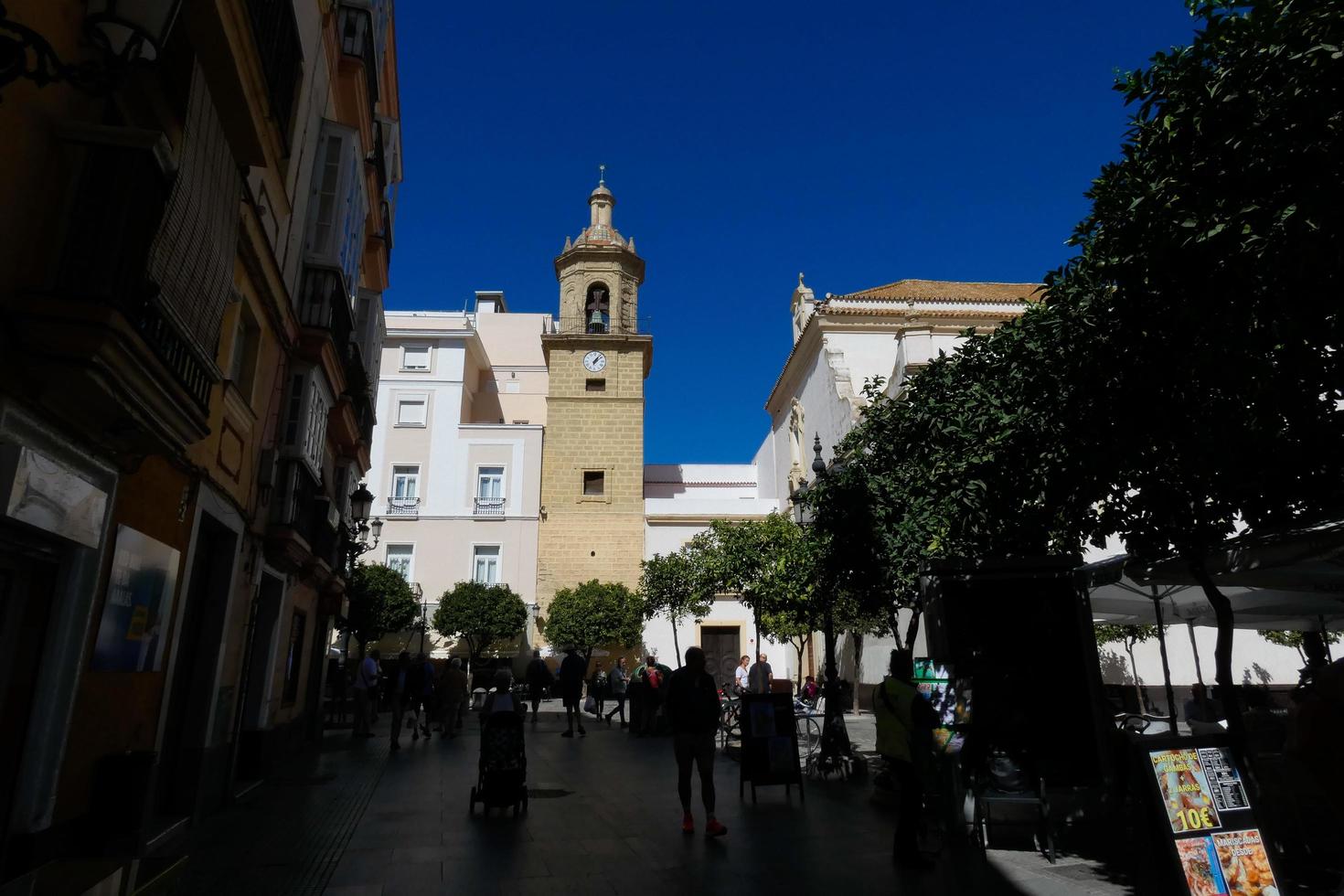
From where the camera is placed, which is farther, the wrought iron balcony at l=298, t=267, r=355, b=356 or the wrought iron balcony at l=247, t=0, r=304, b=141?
the wrought iron balcony at l=298, t=267, r=355, b=356

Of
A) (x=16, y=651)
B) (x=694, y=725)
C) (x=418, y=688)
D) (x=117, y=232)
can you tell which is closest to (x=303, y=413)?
(x=16, y=651)

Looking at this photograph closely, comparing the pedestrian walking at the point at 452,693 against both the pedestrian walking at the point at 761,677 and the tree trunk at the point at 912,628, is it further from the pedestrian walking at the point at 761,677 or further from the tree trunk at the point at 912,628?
the tree trunk at the point at 912,628

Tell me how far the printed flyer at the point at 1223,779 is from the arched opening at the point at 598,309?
3341cm

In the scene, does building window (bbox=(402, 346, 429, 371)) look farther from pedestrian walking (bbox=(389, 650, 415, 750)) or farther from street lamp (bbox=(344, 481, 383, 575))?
pedestrian walking (bbox=(389, 650, 415, 750))

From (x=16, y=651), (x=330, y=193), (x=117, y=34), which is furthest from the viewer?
(x=330, y=193)

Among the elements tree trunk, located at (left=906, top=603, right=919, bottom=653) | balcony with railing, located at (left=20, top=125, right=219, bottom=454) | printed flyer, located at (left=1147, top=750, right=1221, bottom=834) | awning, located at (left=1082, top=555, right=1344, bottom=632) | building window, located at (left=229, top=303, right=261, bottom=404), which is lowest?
printed flyer, located at (left=1147, top=750, right=1221, bottom=834)

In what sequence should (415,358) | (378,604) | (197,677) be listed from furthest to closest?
1. (415,358)
2. (378,604)
3. (197,677)

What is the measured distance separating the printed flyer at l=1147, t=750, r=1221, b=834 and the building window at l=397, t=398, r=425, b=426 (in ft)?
110

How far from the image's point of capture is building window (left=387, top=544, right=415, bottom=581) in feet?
106

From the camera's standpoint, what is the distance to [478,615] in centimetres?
2903

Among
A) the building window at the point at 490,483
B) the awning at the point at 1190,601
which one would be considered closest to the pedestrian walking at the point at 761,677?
the awning at the point at 1190,601

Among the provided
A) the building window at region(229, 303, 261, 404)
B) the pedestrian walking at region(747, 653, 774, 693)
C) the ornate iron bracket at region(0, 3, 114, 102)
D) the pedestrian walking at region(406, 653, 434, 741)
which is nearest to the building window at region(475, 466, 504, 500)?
the pedestrian walking at region(406, 653, 434, 741)

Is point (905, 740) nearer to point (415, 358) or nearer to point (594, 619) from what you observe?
point (594, 619)

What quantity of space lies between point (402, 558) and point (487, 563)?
3.35 m
